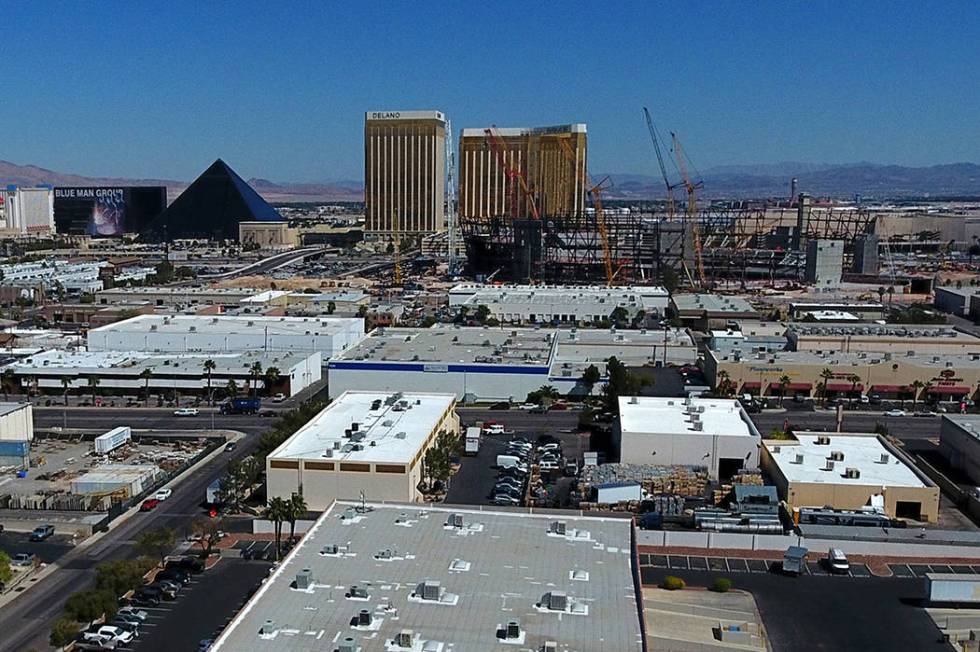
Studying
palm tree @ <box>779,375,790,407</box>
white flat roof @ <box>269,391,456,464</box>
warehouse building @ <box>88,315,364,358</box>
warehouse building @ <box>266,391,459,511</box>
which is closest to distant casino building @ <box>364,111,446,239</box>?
warehouse building @ <box>88,315,364,358</box>

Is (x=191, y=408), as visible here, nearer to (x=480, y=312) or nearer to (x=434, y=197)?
(x=480, y=312)

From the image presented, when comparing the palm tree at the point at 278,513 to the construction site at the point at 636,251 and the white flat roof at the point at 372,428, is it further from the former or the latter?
the construction site at the point at 636,251

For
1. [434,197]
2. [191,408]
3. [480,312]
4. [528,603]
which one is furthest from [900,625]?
[434,197]

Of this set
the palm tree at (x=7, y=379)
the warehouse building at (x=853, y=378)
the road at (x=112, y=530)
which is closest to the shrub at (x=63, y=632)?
the road at (x=112, y=530)

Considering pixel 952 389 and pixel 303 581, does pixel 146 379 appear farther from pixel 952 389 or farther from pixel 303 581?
pixel 952 389

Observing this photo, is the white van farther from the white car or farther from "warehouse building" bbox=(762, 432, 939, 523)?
the white car
